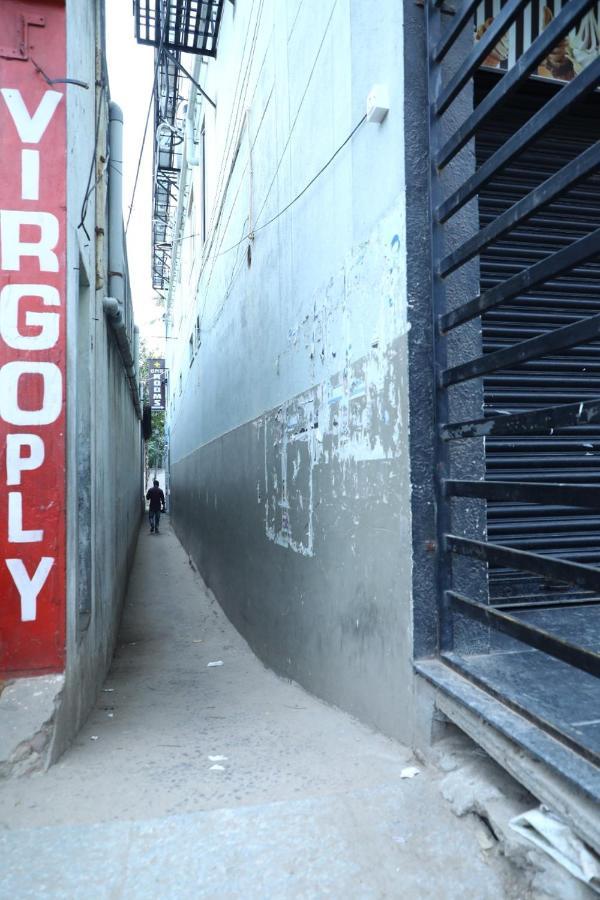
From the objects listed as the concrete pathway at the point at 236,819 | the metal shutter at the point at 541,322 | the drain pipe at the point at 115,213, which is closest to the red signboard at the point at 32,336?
the concrete pathway at the point at 236,819

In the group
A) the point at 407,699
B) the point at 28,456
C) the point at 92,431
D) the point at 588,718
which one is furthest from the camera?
the point at 92,431

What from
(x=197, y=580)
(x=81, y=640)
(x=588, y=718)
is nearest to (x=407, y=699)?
(x=588, y=718)

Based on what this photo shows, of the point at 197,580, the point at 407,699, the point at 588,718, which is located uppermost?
the point at 588,718

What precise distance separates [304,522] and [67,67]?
3156mm

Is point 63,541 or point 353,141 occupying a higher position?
point 353,141

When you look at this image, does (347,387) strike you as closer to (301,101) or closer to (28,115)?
(28,115)

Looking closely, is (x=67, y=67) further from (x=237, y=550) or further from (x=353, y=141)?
(x=237, y=550)

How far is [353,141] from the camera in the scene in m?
3.59

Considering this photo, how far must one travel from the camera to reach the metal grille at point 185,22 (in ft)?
30.1

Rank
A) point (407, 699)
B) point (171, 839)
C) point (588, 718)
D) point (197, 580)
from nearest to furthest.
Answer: point (588, 718) < point (171, 839) < point (407, 699) < point (197, 580)

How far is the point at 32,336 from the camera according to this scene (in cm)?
308

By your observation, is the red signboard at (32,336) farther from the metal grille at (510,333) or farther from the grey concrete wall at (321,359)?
the metal grille at (510,333)

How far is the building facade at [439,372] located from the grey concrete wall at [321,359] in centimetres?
3

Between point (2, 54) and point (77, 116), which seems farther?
point (77, 116)
